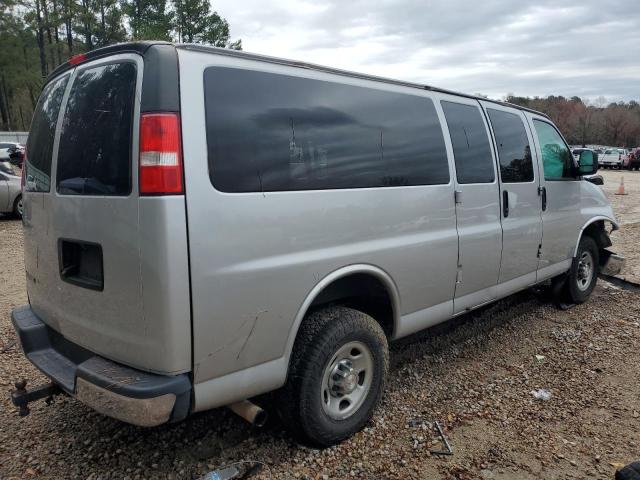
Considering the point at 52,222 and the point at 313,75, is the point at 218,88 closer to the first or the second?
the point at 313,75

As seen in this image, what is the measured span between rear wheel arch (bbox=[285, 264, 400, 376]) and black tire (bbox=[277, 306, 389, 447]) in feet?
0.28

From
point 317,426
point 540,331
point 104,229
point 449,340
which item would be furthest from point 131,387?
point 540,331

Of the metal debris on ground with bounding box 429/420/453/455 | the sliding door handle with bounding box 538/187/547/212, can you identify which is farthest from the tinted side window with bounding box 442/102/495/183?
the metal debris on ground with bounding box 429/420/453/455

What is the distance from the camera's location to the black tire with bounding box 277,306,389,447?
107 inches

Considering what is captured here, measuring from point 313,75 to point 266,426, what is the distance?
2.15m

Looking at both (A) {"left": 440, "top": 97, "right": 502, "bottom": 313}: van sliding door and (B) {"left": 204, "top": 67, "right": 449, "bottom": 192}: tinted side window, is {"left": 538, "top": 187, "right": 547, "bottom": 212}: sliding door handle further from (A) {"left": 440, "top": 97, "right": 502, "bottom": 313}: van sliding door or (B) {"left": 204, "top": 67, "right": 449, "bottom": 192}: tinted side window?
(B) {"left": 204, "top": 67, "right": 449, "bottom": 192}: tinted side window

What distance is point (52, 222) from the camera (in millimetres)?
2684

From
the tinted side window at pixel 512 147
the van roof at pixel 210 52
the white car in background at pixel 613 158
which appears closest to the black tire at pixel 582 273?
the tinted side window at pixel 512 147

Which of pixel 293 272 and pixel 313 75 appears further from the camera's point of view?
pixel 313 75

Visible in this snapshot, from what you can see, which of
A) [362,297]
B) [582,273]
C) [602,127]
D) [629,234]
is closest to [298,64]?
[362,297]

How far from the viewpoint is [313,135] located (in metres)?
2.77

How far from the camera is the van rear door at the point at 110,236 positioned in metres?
2.16

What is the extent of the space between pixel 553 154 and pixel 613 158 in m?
40.7

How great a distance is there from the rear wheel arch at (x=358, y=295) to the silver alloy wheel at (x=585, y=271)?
3298 mm
